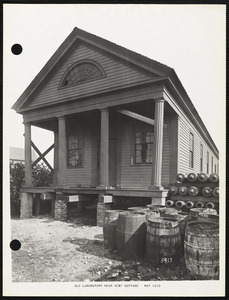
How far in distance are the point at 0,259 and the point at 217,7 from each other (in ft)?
24.2

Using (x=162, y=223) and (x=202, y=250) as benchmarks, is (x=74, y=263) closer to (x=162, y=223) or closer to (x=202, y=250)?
(x=162, y=223)

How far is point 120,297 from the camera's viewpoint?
190 inches

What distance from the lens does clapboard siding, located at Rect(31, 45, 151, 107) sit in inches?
345

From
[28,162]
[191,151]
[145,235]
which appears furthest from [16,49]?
[191,151]

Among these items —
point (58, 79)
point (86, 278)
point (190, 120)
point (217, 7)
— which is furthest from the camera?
point (190, 120)

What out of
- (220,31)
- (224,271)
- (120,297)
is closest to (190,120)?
(220,31)

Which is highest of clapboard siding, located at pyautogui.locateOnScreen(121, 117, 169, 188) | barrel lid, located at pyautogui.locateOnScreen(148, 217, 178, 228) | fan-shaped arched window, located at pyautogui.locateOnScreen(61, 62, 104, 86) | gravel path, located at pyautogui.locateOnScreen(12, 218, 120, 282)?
fan-shaped arched window, located at pyautogui.locateOnScreen(61, 62, 104, 86)

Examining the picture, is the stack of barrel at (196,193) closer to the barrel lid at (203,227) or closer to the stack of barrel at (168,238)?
the stack of barrel at (168,238)

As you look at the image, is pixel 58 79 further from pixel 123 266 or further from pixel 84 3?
pixel 123 266

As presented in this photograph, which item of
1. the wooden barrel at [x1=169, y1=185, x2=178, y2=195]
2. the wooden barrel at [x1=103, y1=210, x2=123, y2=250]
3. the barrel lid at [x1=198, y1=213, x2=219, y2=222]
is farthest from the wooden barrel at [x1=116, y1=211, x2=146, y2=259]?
the wooden barrel at [x1=169, y1=185, x2=178, y2=195]

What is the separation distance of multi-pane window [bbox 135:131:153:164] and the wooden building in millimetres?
45

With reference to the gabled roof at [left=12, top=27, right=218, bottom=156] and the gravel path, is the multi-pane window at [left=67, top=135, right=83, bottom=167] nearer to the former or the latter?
the gabled roof at [left=12, top=27, right=218, bottom=156]

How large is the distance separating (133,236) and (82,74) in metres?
7.25

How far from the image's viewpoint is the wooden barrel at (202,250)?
4512mm
